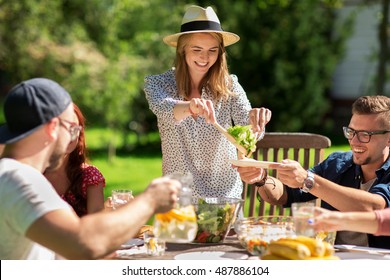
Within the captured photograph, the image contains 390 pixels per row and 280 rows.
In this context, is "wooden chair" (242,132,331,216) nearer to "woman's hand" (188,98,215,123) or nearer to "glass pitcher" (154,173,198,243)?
"woman's hand" (188,98,215,123)

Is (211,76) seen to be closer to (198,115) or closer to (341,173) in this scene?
(198,115)

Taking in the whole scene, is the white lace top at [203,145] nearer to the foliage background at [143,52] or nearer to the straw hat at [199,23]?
the straw hat at [199,23]

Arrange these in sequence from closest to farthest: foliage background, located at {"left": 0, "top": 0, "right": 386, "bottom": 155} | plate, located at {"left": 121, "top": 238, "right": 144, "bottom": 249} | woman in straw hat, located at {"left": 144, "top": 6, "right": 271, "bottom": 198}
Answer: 1. plate, located at {"left": 121, "top": 238, "right": 144, "bottom": 249}
2. woman in straw hat, located at {"left": 144, "top": 6, "right": 271, "bottom": 198}
3. foliage background, located at {"left": 0, "top": 0, "right": 386, "bottom": 155}

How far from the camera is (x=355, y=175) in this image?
4.07 m

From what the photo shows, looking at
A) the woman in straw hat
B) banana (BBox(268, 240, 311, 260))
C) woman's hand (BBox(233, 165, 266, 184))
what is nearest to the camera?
banana (BBox(268, 240, 311, 260))

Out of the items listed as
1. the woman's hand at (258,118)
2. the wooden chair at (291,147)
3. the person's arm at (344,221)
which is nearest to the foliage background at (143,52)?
the wooden chair at (291,147)

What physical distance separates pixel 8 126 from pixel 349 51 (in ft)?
53.0

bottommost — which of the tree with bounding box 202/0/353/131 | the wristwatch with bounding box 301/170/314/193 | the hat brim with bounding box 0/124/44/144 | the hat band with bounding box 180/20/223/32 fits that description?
the tree with bounding box 202/0/353/131

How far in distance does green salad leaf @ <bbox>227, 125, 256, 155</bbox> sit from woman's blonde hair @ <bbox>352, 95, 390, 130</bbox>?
58 centimetres

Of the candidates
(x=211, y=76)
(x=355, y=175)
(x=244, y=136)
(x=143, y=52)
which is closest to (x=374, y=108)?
(x=355, y=175)

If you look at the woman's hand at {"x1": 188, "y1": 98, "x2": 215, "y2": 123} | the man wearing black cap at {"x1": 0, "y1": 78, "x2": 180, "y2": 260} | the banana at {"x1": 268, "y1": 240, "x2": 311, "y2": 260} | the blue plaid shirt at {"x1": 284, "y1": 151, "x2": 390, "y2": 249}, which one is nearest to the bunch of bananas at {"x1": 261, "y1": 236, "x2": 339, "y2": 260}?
the banana at {"x1": 268, "y1": 240, "x2": 311, "y2": 260}

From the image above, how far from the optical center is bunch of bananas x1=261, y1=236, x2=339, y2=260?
268 centimetres
